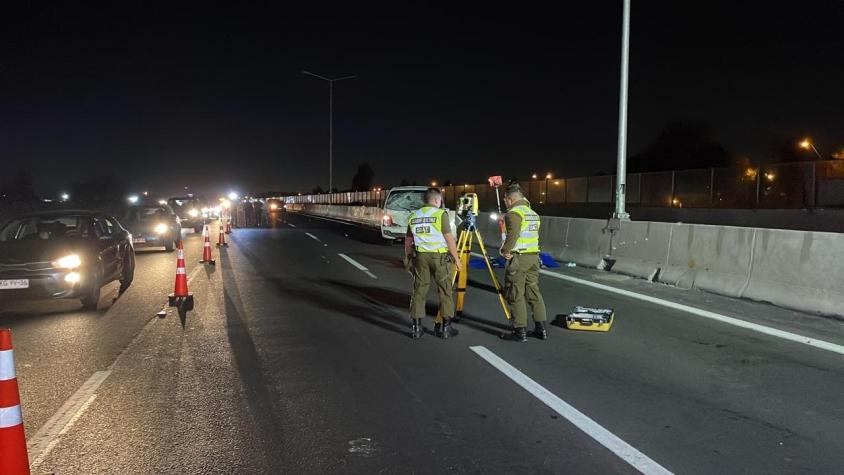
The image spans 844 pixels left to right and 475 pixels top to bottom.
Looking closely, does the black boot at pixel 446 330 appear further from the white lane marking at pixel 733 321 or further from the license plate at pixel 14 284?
the license plate at pixel 14 284

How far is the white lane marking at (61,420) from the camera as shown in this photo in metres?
4.16

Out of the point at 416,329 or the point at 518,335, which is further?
the point at 416,329

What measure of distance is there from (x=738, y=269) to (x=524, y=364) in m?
5.54

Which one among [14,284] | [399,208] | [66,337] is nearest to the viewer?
[66,337]

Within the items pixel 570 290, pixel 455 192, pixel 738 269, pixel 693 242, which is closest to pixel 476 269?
pixel 570 290

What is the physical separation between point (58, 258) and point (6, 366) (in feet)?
20.6

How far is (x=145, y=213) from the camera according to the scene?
62.1 ft

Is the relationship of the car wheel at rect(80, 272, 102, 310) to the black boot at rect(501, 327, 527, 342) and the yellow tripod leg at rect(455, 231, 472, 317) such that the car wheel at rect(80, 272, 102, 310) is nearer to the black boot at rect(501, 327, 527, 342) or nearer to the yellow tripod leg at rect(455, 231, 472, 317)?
the yellow tripod leg at rect(455, 231, 472, 317)

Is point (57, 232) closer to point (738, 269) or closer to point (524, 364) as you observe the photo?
point (524, 364)

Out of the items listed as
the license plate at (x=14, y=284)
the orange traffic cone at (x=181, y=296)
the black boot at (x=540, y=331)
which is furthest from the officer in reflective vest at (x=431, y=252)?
the license plate at (x=14, y=284)

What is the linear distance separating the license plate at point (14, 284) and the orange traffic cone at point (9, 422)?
6.14 metres

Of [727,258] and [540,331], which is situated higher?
[727,258]

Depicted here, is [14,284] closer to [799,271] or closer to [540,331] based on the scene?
[540,331]

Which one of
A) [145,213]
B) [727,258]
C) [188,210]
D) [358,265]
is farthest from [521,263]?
[188,210]
